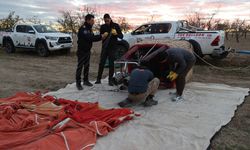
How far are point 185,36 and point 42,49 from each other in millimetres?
7167

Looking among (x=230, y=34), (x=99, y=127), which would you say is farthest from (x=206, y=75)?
(x=230, y=34)

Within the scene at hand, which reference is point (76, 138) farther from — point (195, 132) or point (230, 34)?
point (230, 34)

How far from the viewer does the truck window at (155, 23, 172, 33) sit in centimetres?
1243

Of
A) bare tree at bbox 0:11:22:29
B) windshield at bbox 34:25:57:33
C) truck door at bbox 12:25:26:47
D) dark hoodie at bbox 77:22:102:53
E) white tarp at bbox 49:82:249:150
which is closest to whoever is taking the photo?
white tarp at bbox 49:82:249:150

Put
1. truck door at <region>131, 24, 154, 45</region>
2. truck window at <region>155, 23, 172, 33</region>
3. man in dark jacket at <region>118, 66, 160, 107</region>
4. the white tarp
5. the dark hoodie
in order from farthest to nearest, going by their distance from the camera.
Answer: truck door at <region>131, 24, 154, 45</region>
truck window at <region>155, 23, 172, 33</region>
the dark hoodie
man in dark jacket at <region>118, 66, 160, 107</region>
the white tarp

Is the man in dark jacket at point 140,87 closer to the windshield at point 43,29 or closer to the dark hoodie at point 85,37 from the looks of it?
the dark hoodie at point 85,37

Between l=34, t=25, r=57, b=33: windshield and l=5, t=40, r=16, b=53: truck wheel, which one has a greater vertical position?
l=34, t=25, r=57, b=33: windshield

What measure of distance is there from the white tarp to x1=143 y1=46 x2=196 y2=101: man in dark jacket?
1.13 feet

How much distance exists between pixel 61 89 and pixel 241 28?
24068 millimetres

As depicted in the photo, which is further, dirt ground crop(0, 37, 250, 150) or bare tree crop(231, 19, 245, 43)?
bare tree crop(231, 19, 245, 43)

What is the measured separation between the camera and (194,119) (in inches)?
224

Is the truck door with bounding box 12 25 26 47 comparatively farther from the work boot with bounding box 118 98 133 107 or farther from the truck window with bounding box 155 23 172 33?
the work boot with bounding box 118 98 133 107

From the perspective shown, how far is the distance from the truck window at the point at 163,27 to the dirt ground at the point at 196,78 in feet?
5.75

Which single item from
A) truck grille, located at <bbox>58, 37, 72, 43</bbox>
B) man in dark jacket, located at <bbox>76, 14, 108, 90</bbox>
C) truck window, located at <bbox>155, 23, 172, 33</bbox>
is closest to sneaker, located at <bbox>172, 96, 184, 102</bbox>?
man in dark jacket, located at <bbox>76, 14, 108, 90</bbox>
